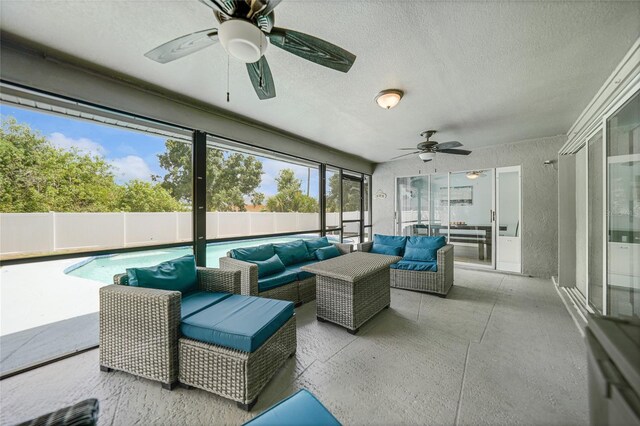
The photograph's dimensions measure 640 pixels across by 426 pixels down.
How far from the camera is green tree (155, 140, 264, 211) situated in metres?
2.96

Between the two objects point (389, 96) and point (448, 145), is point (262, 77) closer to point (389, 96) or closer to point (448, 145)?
point (389, 96)

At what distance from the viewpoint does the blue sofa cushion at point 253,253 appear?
3041mm

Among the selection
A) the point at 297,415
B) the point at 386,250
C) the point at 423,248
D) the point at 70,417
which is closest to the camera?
the point at 70,417

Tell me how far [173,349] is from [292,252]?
2085mm

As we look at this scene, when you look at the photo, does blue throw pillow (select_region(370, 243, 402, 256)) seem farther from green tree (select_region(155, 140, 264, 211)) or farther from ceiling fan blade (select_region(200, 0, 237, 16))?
ceiling fan blade (select_region(200, 0, 237, 16))

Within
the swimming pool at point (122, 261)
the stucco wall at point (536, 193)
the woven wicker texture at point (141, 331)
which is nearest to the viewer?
the woven wicker texture at point (141, 331)

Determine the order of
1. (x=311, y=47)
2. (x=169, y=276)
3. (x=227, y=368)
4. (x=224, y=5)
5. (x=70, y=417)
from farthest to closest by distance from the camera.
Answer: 1. (x=169, y=276)
2. (x=227, y=368)
3. (x=311, y=47)
4. (x=224, y=5)
5. (x=70, y=417)

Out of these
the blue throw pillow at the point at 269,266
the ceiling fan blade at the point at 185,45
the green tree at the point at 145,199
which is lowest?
the blue throw pillow at the point at 269,266

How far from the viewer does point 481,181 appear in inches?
201

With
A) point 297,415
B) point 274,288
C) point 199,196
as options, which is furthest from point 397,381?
point 199,196

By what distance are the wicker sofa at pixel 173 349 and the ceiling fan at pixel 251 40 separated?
1.60m

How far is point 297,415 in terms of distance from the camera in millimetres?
1002

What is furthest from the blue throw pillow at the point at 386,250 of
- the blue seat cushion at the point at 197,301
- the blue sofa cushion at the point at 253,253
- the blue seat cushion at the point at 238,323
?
the blue seat cushion at the point at 197,301

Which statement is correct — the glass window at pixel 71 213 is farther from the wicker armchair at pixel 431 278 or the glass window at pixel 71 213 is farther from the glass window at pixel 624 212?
the glass window at pixel 624 212
